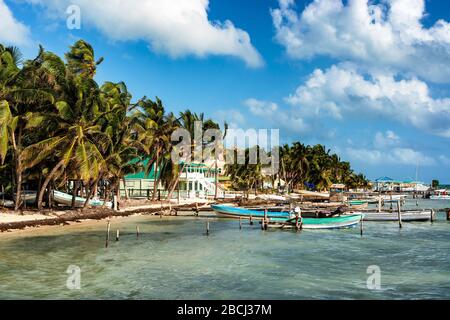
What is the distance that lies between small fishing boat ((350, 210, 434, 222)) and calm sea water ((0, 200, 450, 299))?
1000cm

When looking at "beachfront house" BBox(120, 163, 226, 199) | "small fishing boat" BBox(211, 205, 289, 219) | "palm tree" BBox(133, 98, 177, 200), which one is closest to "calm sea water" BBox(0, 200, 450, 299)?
"small fishing boat" BBox(211, 205, 289, 219)

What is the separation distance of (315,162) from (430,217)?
5565 centimetres

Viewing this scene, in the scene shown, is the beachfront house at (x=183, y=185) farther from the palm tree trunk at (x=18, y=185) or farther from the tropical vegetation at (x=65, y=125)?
the palm tree trunk at (x=18, y=185)

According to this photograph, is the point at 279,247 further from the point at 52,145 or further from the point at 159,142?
the point at 159,142

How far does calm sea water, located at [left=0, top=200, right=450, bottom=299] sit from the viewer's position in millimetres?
17484

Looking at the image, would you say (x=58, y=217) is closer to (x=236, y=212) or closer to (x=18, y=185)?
(x=18, y=185)

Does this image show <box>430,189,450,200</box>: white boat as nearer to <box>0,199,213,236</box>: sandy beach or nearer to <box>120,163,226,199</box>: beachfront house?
<box>120,163,226,199</box>: beachfront house

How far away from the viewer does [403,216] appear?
156 feet
